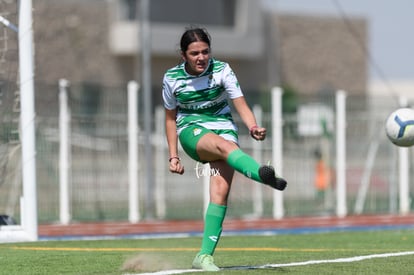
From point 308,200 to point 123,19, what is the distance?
21729 millimetres

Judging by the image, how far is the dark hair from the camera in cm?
876

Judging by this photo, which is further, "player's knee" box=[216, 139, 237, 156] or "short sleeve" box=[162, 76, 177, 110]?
"short sleeve" box=[162, 76, 177, 110]

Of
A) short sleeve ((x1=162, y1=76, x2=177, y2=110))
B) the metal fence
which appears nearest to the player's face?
short sleeve ((x1=162, y1=76, x2=177, y2=110))

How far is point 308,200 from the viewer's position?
24.4 metres

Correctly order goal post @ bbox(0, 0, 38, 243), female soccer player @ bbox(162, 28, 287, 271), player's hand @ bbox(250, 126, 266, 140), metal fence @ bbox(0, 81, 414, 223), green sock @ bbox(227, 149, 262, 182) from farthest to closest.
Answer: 1. metal fence @ bbox(0, 81, 414, 223)
2. goal post @ bbox(0, 0, 38, 243)
3. female soccer player @ bbox(162, 28, 287, 271)
4. player's hand @ bbox(250, 126, 266, 140)
5. green sock @ bbox(227, 149, 262, 182)

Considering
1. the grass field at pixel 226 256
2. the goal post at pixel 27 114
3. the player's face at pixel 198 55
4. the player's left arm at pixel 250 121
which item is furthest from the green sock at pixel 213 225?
the goal post at pixel 27 114

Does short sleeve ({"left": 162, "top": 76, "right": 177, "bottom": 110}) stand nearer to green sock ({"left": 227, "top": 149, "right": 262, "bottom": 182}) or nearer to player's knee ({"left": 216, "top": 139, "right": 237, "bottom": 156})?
player's knee ({"left": 216, "top": 139, "right": 237, "bottom": 156})

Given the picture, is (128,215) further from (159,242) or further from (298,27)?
(298,27)

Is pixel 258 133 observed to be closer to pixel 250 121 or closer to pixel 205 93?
pixel 250 121

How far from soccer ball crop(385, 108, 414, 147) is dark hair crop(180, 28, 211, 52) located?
9.74 feet

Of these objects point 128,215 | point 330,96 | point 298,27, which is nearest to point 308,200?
point 330,96

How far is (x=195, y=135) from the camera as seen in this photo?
879 cm

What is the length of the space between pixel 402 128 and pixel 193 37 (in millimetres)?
3085

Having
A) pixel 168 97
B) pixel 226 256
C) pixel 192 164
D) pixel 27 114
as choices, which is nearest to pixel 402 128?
pixel 226 256
